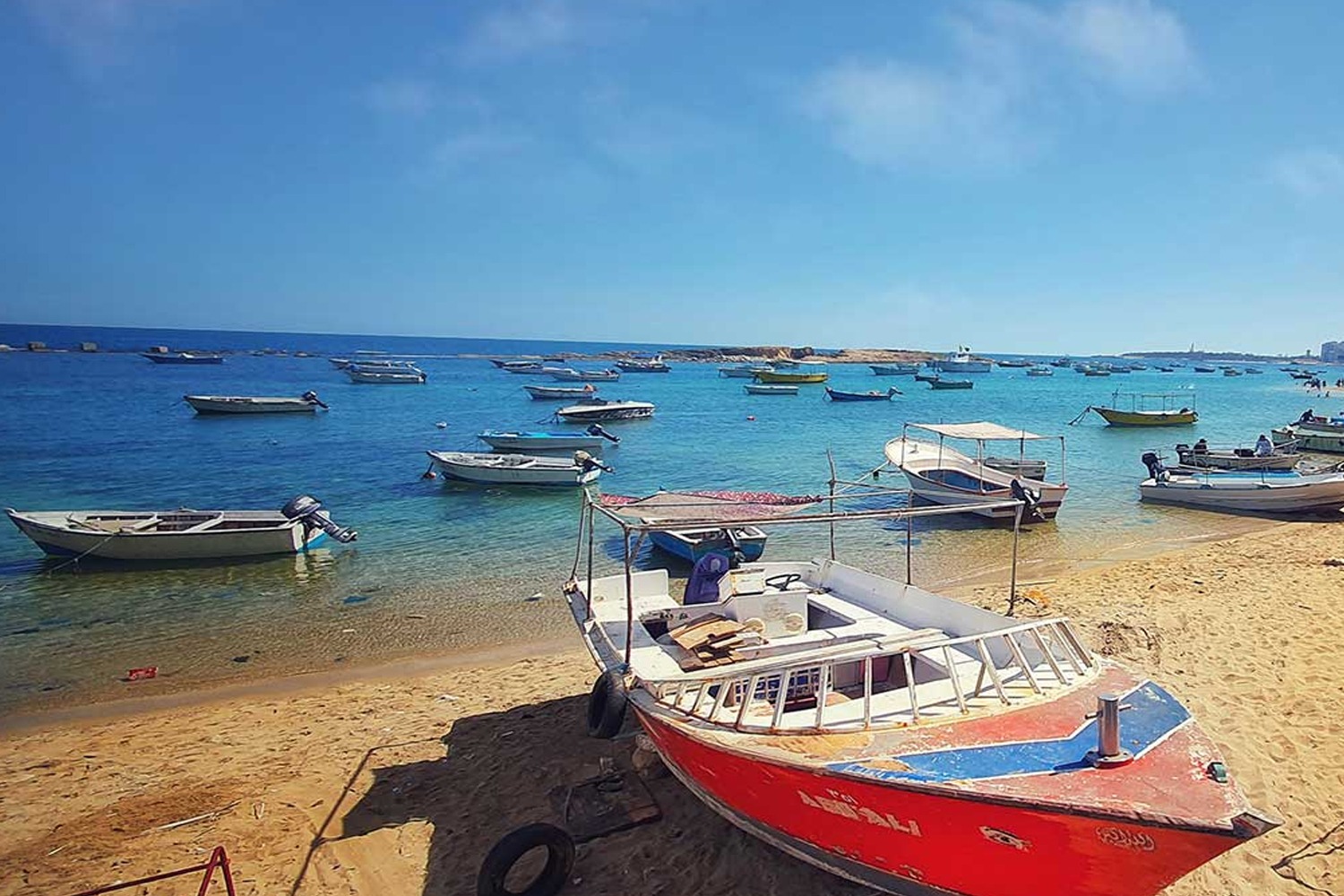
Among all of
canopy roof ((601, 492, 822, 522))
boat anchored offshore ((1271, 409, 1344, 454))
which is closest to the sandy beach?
canopy roof ((601, 492, 822, 522))

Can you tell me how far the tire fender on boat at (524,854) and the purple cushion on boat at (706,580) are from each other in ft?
11.5

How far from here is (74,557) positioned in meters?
18.2

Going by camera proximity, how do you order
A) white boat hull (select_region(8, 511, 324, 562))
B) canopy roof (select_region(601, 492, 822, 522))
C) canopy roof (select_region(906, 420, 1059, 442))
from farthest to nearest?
1. canopy roof (select_region(906, 420, 1059, 442))
2. white boat hull (select_region(8, 511, 324, 562))
3. canopy roof (select_region(601, 492, 822, 522))

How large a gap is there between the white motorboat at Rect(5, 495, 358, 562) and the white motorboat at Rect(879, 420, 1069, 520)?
1810 cm

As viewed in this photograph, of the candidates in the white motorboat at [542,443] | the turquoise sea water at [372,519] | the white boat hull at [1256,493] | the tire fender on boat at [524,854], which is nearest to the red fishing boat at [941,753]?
the tire fender on boat at [524,854]

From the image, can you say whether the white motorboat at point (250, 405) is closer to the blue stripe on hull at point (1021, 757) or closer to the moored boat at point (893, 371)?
the blue stripe on hull at point (1021, 757)

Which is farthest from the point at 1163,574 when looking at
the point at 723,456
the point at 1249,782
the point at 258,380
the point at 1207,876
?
the point at 258,380

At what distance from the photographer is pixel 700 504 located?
10680 millimetres

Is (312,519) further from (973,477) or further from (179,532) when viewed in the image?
(973,477)

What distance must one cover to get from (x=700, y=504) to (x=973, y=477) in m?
16.5

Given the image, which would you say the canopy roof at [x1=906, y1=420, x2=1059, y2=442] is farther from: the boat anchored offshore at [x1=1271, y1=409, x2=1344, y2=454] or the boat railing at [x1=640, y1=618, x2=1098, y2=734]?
the boat anchored offshore at [x1=1271, y1=409, x2=1344, y2=454]

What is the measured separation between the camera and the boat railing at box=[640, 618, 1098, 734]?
6.02 m

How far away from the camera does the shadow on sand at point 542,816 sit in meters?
6.41

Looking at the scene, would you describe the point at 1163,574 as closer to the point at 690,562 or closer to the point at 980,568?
the point at 980,568
